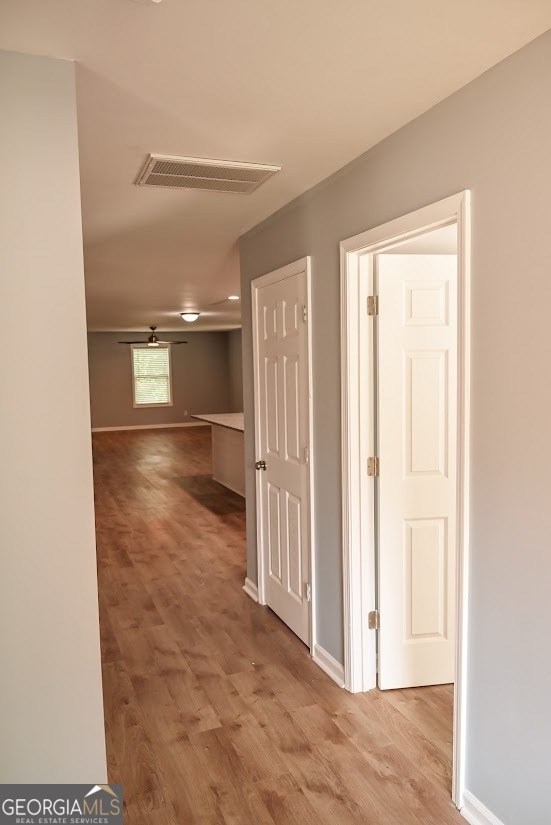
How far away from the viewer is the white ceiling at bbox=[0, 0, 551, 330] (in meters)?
1.53

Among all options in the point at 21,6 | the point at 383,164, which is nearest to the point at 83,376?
the point at 21,6

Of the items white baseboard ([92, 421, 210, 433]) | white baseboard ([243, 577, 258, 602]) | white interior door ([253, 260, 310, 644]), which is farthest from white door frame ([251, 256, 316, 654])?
white baseboard ([92, 421, 210, 433])

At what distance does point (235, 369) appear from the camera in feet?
49.2

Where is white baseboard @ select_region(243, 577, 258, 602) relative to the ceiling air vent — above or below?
below

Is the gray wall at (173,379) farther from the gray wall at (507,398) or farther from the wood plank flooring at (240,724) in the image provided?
the gray wall at (507,398)

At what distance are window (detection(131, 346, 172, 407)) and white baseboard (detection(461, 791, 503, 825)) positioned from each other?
43.4 ft

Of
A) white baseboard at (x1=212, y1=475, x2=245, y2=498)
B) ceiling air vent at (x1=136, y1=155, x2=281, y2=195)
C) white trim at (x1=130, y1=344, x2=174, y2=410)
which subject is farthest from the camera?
white trim at (x1=130, y1=344, x2=174, y2=410)

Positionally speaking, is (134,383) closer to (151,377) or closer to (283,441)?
(151,377)

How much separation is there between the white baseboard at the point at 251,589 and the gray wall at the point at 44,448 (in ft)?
7.97

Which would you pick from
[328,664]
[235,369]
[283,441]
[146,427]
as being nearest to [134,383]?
[146,427]

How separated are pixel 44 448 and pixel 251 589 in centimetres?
283

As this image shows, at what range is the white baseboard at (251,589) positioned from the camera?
13.8 feet

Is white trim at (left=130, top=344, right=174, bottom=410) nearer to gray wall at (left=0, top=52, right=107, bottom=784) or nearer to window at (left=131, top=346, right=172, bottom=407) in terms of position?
window at (left=131, top=346, right=172, bottom=407)

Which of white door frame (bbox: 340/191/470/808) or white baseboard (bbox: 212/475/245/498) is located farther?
white baseboard (bbox: 212/475/245/498)
